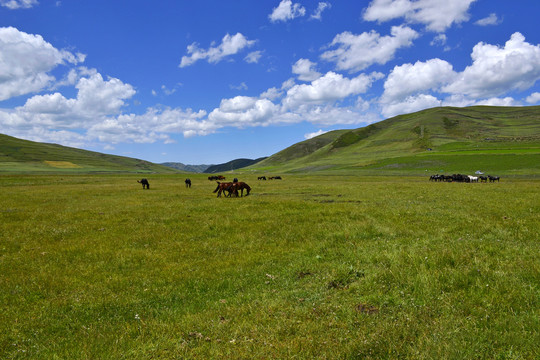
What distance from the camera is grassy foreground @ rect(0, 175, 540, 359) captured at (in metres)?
5.55

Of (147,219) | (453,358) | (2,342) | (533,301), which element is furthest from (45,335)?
(147,219)

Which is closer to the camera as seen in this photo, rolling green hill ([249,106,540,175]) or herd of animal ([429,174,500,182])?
herd of animal ([429,174,500,182])

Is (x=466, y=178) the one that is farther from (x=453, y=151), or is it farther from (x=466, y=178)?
(x=453, y=151)

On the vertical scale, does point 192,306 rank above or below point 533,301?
below

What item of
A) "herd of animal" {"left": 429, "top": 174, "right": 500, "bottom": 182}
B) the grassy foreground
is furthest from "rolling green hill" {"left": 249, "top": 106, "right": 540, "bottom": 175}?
the grassy foreground

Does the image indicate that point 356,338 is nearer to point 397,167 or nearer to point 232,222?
point 232,222

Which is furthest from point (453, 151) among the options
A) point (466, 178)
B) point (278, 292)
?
point (278, 292)

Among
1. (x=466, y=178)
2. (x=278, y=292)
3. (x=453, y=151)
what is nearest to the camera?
(x=278, y=292)

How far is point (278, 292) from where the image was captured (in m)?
8.08

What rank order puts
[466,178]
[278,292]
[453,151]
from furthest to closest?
[453,151] → [466,178] → [278,292]

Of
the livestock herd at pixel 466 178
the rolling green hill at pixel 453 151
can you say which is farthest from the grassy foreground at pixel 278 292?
the rolling green hill at pixel 453 151

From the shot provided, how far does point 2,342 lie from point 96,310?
6.04 feet

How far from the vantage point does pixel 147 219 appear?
61.9 ft

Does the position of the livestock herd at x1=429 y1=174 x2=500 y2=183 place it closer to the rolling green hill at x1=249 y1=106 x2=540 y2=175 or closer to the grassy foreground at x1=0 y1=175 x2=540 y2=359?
the rolling green hill at x1=249 y1=106 x2=540 y2=175
